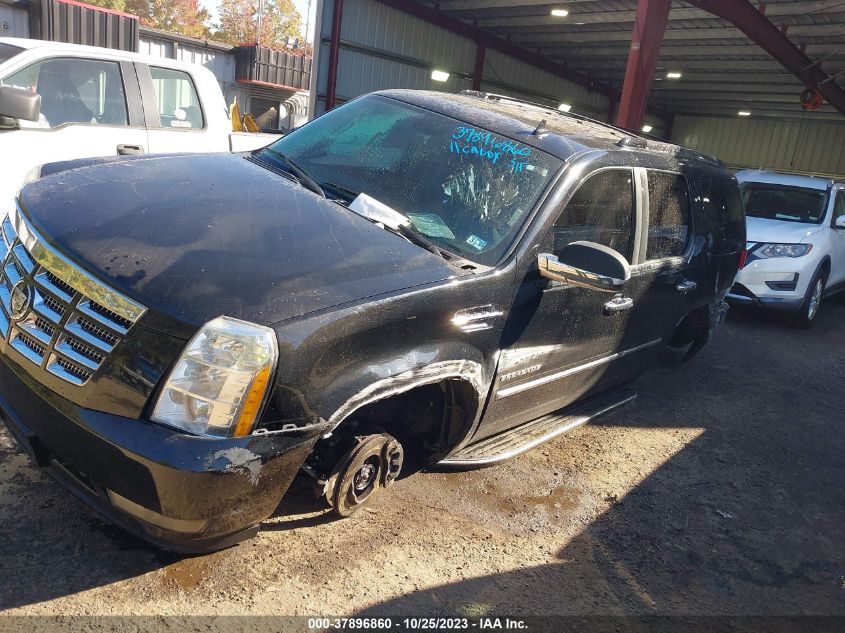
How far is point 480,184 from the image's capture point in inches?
131

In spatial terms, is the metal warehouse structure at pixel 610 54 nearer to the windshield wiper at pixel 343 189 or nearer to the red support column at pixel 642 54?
the red support column at pixel 642 54

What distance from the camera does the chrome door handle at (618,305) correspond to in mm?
3771

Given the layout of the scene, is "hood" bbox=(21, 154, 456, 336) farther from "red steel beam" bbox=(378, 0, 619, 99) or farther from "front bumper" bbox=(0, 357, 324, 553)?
"red steel beam" bbox=(378, 0, 619, 99)

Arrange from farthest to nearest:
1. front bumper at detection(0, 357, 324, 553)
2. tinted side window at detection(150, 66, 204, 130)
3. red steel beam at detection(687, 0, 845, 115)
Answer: red steel beam at detection(687, 0, 845, 115) → tinted side window at detection(150, 66, 204, 130) → front bumper at detection(0, 357, 324, 553)

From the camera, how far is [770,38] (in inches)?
512

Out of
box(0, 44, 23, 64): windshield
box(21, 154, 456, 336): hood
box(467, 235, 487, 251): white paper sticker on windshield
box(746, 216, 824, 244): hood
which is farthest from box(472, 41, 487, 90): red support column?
box(21, 154, 456, 336): hood

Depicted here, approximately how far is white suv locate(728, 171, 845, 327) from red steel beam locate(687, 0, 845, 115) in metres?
4.52

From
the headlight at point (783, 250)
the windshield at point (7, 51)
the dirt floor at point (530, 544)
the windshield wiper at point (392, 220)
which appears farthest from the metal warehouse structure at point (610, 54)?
the windshield wiper at point (392, 220)

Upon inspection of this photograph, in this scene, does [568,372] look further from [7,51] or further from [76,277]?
[7,51]

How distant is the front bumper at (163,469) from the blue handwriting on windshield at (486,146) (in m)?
1.73

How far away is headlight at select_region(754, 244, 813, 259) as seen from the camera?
25.3 ft

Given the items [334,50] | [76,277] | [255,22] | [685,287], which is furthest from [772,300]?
[255,22]

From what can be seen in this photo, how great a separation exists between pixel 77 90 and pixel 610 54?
53.4 feet

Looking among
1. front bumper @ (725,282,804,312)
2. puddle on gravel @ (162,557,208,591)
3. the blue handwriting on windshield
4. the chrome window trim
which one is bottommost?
puddle on gravel @ (162,557,208,591)
